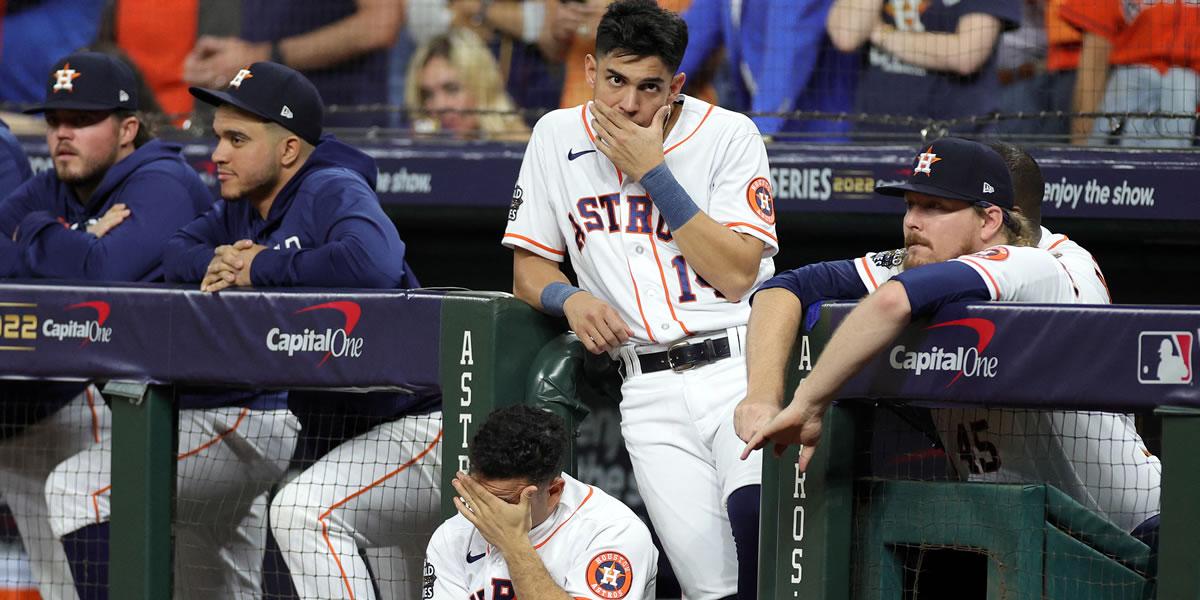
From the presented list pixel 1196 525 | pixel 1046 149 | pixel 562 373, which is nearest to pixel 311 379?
pixel 562 373

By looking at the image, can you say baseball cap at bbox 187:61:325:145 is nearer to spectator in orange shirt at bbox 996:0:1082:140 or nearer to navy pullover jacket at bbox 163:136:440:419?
navy pullover jacket at bbox 163:136:440:419

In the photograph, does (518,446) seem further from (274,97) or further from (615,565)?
(274,97)

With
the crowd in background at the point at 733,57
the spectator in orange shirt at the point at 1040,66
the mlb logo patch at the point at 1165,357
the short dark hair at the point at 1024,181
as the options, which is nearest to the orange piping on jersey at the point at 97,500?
the short dark hair at the point at 1024,181

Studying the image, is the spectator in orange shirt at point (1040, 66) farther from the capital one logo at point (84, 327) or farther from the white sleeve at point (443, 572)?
the capital one logo at point (84, 327)

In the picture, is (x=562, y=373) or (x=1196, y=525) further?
(x=562, y=373)

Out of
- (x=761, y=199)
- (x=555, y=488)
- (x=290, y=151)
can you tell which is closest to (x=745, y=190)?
(x=761, y=199)

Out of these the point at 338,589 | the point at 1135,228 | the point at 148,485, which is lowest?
the point at 338,589

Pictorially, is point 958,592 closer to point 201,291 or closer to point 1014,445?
point 1014,445

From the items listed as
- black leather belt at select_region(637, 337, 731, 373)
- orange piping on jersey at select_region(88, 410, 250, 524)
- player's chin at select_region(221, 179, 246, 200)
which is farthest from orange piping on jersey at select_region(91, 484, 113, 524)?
black leather belt at select_region(637, 337, 731, 373)

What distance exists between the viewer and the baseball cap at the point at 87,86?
380cm

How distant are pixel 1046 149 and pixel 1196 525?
247cm

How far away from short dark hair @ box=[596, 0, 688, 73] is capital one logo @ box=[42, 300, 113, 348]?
1217 mm

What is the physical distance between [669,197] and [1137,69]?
7.88 feet

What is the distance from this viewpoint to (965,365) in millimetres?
2438
